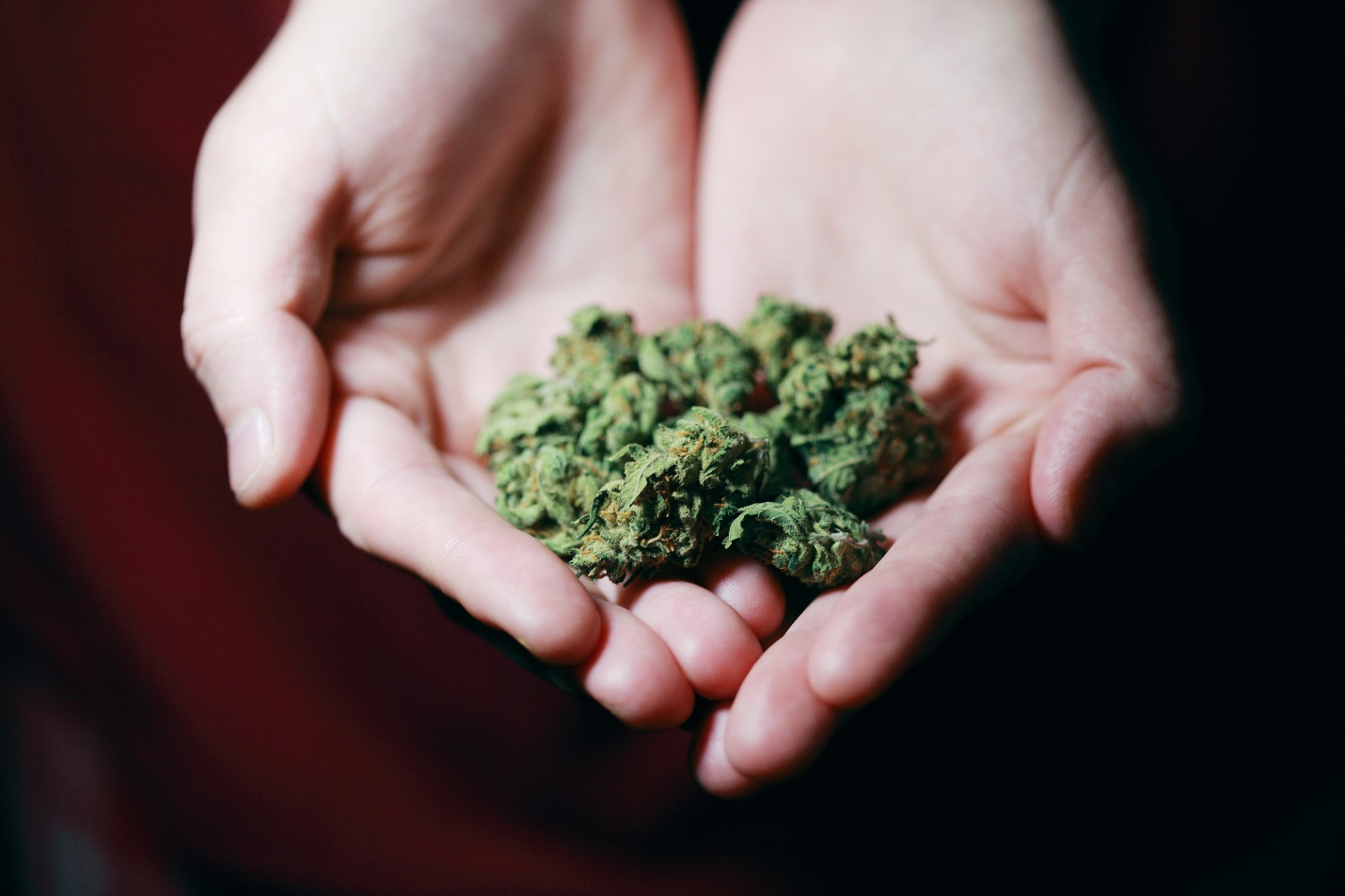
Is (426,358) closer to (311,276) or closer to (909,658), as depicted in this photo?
(311,276)

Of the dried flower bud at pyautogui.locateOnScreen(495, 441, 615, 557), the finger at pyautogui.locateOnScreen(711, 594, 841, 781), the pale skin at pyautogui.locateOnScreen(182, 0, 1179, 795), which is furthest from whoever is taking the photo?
the dried flower bud at pyautogui.locateOnScreen(495, 441, 615, 557)

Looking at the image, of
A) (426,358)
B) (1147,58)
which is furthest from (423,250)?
(1147,58)

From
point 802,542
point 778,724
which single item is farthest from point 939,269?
point 778,724

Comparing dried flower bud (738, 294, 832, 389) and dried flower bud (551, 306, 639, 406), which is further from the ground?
dried flower bud (551, 306, 639, 406)

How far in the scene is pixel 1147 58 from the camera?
2438 mm

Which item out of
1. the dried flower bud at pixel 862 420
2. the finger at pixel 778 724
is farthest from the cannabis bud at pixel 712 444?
the finger at pixel 778 724

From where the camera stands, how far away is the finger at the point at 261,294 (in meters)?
1.41

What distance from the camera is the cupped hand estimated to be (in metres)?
1.09

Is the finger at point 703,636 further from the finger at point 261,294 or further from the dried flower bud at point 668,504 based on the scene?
the finger at point 261,294

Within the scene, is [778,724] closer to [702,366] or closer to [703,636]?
[703,636]

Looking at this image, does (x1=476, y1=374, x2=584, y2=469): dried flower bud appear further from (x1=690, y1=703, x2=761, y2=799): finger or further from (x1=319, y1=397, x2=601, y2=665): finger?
(x1=690, y1=703, x2=761, y2=799): finger

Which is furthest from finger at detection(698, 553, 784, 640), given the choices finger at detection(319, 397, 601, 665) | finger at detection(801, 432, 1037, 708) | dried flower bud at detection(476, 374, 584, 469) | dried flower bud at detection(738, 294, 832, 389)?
dried flower bud at detection(738, 294, 832, 389)

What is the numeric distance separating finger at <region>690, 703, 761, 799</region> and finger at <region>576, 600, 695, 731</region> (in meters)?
0.04

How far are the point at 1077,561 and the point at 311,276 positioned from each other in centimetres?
195
